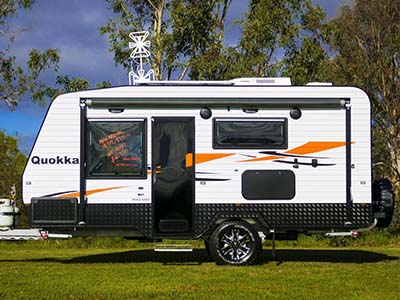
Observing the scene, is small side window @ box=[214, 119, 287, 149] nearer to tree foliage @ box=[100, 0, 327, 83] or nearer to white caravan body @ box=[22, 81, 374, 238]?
white caravan body @ box=[22, 81, 374, 238]

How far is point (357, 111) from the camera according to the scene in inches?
482

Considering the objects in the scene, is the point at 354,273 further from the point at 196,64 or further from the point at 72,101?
the point at 196,64

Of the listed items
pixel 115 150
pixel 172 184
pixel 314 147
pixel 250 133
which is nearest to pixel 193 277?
pixel 172 184

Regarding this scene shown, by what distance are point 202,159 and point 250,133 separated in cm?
96

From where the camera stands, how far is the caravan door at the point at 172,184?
39.4 feet

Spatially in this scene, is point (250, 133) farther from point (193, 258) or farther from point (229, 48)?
point (229, 48)

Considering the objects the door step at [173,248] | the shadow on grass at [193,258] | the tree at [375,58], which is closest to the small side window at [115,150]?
the door step at [173,248]

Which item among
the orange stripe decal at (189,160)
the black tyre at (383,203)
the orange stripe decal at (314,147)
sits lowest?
the black tyre at (383,203)

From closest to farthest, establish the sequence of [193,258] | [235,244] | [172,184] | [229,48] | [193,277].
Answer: [193,277], [172,184], [235,244], [193,258], [229,48]

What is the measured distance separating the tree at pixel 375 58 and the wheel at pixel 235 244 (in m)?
24.3

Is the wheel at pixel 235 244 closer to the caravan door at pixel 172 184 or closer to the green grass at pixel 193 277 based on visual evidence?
the green grass at pixel 193 277

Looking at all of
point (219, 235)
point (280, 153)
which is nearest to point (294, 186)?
point (280, 153)

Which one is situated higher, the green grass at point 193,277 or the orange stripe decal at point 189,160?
the orange stripe decal at point 189,160

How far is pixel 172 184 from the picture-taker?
1204cm
